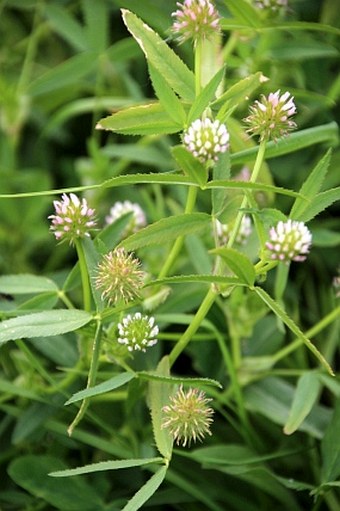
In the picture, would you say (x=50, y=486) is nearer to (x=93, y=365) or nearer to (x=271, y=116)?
(x=93, y=365)

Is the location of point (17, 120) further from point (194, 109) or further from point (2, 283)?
point (194, 109)

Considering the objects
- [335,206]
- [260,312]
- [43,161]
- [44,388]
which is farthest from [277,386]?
[43,161]

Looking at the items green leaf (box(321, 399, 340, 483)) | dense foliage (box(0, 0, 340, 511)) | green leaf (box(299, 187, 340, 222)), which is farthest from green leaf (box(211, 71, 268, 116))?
green leaf (box(321, 399, 340, 483))

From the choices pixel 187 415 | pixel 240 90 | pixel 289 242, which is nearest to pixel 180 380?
pixel 187 415

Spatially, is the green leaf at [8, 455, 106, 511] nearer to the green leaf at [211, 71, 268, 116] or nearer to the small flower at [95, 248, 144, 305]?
the small flower at [95, 248, 144, 305]

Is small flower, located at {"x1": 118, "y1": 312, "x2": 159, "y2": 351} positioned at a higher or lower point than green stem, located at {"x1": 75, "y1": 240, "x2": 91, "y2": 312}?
lower
